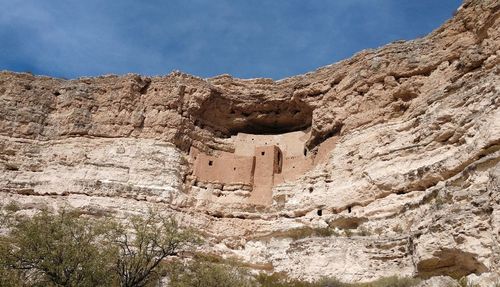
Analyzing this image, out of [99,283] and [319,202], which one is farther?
[319,202]

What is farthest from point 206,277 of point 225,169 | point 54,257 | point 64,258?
point 225,169

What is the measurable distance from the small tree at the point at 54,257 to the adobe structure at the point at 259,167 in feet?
38.3

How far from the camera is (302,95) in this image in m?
29.1

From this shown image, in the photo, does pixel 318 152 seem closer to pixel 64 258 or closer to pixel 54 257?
pixel 64 258

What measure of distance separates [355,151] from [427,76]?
13.0ft

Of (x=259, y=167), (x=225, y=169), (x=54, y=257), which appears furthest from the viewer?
(x=225, y=169)

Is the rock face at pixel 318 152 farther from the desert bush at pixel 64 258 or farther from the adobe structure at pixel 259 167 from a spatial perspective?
the desert bush at pixel 64 258

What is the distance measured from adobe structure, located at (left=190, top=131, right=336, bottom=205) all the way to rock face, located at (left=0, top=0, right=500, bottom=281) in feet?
1.00

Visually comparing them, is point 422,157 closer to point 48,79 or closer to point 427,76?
point 427,76

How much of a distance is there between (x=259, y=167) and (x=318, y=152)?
103 inches

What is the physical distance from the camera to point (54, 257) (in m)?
14.1

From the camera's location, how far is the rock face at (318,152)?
1777 cm

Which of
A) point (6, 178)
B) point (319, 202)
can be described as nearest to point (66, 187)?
point (6, 178)

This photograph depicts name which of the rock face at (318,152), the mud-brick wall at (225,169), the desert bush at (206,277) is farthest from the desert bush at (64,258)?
the mud-brick wall at (225,169)
